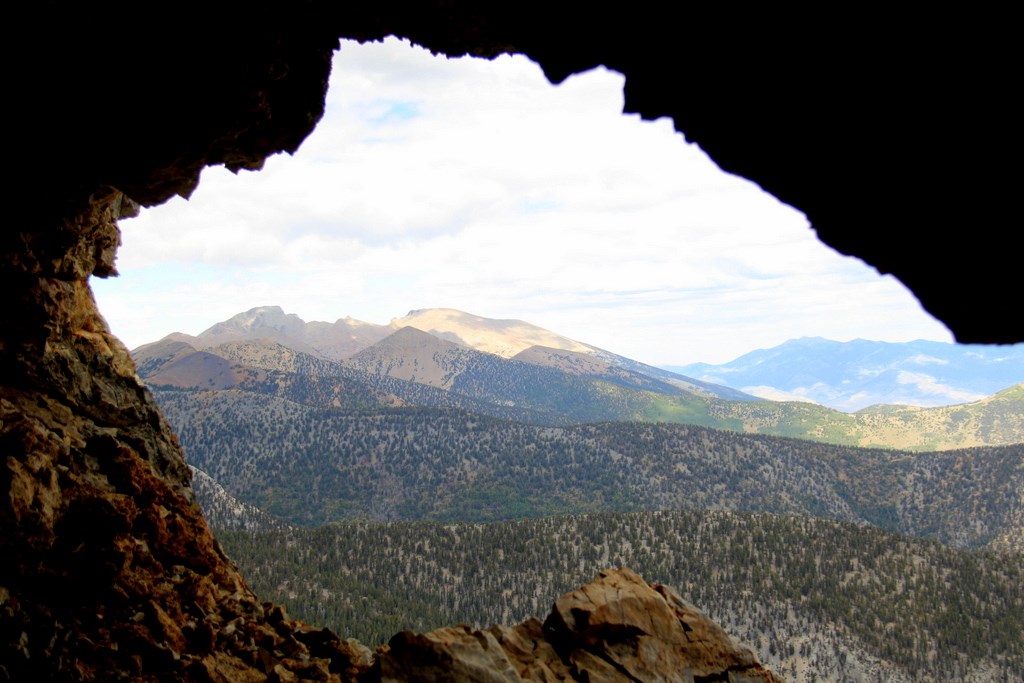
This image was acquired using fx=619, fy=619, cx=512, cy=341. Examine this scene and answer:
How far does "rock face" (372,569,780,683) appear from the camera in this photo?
16.9m

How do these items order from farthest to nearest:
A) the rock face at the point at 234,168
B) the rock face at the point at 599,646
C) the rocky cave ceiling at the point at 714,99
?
the rock face at the point at 599,646 → the rock face at the point at 234,168 → the rocky cave ceiling at the point at 714,99

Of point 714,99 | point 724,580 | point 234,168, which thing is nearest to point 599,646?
point 714,99

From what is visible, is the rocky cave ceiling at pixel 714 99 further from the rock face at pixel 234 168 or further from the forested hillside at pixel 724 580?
the forested hillside at pixel 724 580

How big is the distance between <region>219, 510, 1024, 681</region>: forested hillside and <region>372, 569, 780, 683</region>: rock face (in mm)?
71973

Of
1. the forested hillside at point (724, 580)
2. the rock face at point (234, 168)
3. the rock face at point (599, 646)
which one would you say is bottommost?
the forested hillside at point (724, 580)

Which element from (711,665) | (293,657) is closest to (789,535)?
(711,665)

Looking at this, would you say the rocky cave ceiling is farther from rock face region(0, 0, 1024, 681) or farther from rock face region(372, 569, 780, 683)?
rock face region(372, 569, 780, 683)

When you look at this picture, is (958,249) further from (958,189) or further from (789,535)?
(789,535)

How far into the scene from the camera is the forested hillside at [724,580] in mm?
97812

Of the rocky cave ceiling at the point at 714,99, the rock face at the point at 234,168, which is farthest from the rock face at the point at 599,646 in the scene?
the rocky cave ceiling at the point at 714,99

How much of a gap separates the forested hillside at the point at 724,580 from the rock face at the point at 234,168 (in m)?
72.4

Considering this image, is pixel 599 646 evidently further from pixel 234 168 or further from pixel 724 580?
pixel 724 580

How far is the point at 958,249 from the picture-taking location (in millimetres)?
8398

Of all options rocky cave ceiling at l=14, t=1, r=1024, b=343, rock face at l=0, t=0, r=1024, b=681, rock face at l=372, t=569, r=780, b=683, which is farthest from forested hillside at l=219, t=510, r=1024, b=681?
rocky cave ceiling at l=14, t=1, r=1024, b=343
